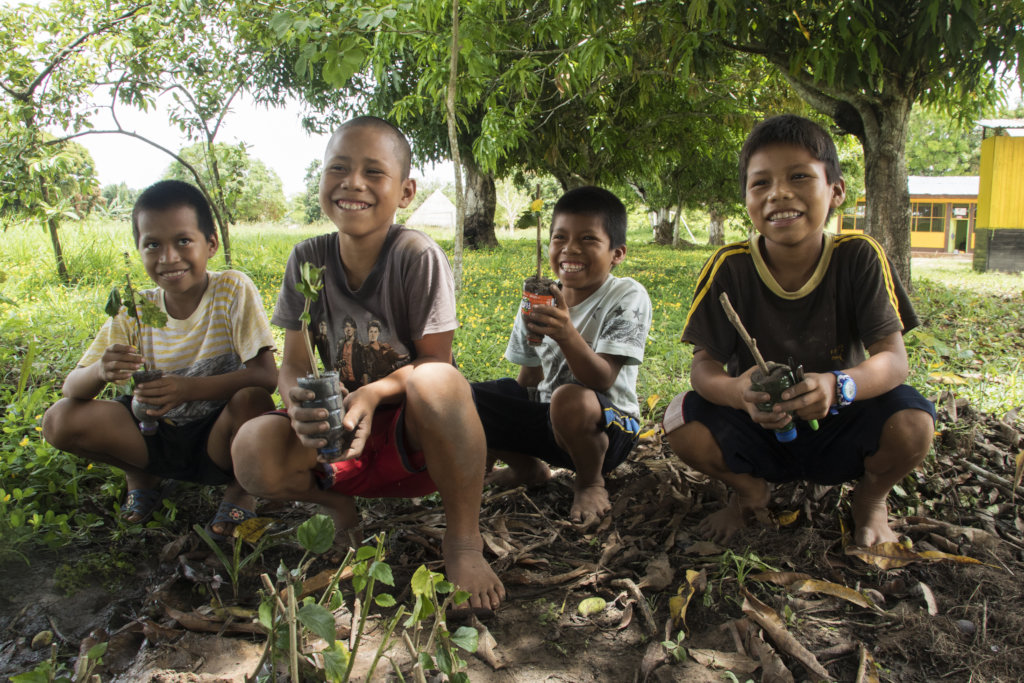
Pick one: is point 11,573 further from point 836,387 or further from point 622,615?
point 836,387

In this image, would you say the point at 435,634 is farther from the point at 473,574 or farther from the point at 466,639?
the point at 473,574

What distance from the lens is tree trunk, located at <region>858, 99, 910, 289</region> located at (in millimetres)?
5531

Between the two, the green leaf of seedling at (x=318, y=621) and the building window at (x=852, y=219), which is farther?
the building window at (x=852, y=219)

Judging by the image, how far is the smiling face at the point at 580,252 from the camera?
2.41 metres

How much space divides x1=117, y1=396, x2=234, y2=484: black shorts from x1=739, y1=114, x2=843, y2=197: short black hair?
1.98 metres

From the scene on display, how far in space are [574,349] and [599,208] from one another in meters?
0.60

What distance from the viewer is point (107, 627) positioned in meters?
1.72

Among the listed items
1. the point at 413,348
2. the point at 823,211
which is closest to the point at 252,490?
the point at 413,348

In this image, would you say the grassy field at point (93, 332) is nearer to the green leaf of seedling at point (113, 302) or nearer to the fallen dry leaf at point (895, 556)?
the green leaf of seedling at point (113, 302)

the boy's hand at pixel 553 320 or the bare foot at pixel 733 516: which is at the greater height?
the boy's hand at pixel 553 320

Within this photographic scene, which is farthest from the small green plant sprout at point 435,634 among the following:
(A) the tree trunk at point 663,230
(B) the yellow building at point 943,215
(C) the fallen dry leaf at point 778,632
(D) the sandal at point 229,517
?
(A) the tree trunk at point 663,230

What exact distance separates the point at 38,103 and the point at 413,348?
13.7ft

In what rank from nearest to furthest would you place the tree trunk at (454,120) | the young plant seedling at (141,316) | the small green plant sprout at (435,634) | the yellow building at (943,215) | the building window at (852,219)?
the small green plant sprout at (435,634), the young plant seedling at (141,316), the tree trunk at (454,120), the yellow building at (943,215), the building window at (852,219)

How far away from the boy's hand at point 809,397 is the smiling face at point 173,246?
1.89 metres
